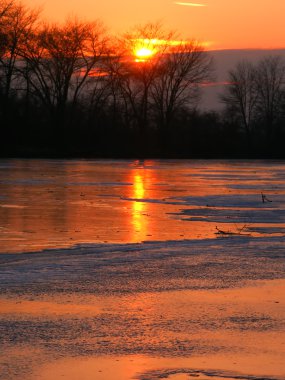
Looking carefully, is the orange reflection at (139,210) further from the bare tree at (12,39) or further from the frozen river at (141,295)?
the bare tree at (12,39)

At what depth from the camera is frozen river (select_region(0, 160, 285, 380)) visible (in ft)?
20.5

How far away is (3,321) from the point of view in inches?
296

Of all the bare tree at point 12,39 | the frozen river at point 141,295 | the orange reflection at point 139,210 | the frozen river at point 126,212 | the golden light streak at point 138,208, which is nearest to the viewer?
the frozen river at point 141,295

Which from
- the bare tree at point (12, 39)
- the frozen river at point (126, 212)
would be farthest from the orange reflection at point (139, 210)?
the bare tree at point (12, 39)

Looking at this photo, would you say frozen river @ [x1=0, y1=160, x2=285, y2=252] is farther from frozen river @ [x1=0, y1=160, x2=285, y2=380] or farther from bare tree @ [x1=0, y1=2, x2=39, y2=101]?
bare tree @ [x1=0, y1=2, x2=39, y2=101]

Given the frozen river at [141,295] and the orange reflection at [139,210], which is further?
the orange reflection at [139,210]

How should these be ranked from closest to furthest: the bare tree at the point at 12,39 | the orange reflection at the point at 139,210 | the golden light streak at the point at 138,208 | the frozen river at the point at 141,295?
the frozen river at the point at 141,295 < the orange reflection at the point at 139,210 < the golden light streak at the point at 138,208 < the bare tree at the point at 12,39

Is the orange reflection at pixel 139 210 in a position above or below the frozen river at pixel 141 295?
below

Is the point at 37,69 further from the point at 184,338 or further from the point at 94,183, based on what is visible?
the point at 184,338

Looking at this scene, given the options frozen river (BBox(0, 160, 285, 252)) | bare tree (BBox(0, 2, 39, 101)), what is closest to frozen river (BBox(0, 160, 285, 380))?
frozen river (BBox(0, 160, 285, 252))

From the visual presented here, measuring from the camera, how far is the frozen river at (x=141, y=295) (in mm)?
6254

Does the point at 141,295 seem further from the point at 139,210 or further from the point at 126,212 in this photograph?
the point at 139,210

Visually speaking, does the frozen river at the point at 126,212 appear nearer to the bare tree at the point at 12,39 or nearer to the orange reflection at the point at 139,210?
the orange reflection at the point at 139,210

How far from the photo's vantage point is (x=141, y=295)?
891 cm
